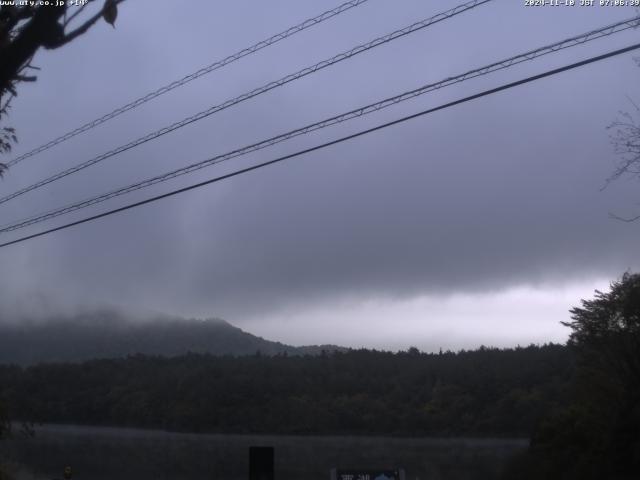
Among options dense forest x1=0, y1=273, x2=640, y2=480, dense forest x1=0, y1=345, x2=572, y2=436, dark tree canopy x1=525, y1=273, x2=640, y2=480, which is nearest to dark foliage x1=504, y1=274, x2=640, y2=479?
dark tree canopy x1=525, y1=273, x2=640, y2=480

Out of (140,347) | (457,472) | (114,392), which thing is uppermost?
(140,347)

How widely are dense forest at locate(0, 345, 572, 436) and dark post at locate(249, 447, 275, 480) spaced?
92.7 ft

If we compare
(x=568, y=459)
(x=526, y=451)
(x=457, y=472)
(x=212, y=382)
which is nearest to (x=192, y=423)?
(x=212, y=382)

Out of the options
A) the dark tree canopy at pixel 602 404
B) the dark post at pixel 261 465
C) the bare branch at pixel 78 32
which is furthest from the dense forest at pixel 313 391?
the bare branch at pixel 78 32

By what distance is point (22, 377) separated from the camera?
48375mm

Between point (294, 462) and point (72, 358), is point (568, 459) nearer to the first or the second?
point (294, 462)

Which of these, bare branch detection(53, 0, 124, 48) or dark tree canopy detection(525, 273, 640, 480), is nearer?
bare branch detection(53, 0, 124, 48)

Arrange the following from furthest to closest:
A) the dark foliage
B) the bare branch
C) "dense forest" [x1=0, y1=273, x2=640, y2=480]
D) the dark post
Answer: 1. "dense forest" [x1=0, y1=273, x2=640, y2=480]
2. the dark foliage
3. the dark post
4. the bare branch

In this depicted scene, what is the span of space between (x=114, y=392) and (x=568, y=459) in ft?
118

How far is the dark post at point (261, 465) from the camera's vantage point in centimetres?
1331

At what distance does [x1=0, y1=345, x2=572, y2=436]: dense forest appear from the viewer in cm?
4306

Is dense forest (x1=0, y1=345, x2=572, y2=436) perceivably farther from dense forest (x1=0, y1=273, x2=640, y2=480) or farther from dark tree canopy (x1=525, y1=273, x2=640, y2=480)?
dark tree canopy (x1=525, y1=273, x2=640, y2=480)

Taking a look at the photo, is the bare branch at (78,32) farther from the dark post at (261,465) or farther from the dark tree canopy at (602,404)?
the dark tree canopy at (602,404)

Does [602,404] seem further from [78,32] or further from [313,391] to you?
[313,391]
